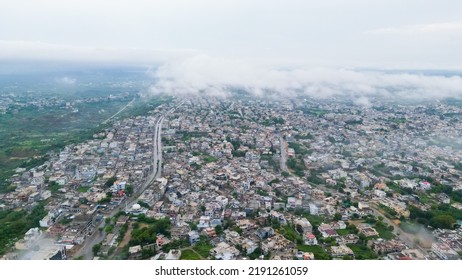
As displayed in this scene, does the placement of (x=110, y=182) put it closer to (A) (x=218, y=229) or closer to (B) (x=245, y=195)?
(B) (x=245, y=195)

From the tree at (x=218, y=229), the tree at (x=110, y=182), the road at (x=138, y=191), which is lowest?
the road at (x=138, y=191)

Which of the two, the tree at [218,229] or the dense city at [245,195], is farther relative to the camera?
the tree at [218,229]

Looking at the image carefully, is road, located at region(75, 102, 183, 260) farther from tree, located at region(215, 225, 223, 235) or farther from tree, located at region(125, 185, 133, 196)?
tree, located at region(215, 225, 223, 235)

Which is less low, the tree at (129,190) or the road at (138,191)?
the tree at (129,190)

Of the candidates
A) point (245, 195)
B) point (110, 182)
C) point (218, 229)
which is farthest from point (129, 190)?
point (218, 229)

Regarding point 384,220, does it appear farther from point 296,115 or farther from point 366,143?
point 296,115

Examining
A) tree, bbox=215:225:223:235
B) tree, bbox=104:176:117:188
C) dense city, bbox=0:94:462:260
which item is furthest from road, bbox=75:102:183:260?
tree, bbox=215:225:223:235

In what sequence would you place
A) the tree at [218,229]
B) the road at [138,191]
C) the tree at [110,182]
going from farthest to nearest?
the tree at [110,182] → the tree at [218,229] → the road at [138,191]

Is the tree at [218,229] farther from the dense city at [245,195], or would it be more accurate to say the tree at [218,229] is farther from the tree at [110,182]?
the tree at [110,182]

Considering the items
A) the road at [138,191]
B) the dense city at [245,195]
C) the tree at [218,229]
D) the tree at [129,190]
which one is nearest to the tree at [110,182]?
the dense city at [245,195]
